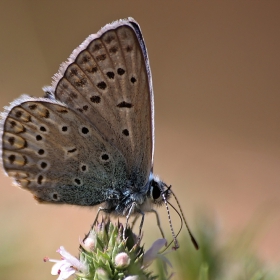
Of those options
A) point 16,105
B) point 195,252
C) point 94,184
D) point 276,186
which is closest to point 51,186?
point 94,184

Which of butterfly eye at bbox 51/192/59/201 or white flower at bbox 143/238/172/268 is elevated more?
butterfly eye at bbox 51/192/59/201

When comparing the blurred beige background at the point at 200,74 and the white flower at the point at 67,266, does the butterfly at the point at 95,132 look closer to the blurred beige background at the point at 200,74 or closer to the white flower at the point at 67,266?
the white flower at the point at 67,266

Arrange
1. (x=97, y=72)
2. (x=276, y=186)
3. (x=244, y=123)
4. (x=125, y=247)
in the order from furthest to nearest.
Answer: (x=244, y=123) < (x=276, y=186) < (x=97, y=72) < (x=125, y=247)

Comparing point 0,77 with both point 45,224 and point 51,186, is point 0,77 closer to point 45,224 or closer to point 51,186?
point 45,224

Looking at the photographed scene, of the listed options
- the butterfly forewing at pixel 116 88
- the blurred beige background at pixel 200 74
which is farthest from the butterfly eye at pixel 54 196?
the blurred beige background at pixel 200 74

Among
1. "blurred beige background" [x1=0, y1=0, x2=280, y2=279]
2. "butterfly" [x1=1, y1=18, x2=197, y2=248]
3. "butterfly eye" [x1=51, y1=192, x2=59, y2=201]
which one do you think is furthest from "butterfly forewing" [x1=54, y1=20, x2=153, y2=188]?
"blurred beige background" [x1=0, y1=0, x2=280, y2=279]

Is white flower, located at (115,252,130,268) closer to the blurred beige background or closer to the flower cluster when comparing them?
the flower cluster

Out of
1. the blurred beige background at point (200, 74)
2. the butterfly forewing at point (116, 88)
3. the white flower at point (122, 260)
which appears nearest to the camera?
the white flower at point (122, 260)
